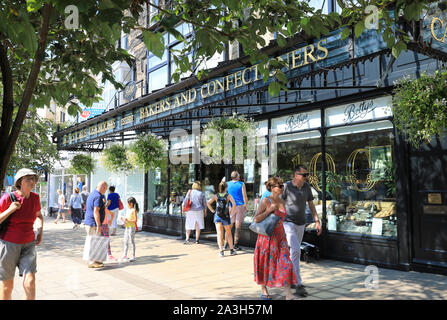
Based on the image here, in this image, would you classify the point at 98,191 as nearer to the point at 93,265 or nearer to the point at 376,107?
the point at 93,265

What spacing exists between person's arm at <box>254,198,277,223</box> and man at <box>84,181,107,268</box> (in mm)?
3744

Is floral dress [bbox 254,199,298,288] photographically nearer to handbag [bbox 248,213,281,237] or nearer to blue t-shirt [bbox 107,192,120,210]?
handbag [bbox 248,213,281,237]

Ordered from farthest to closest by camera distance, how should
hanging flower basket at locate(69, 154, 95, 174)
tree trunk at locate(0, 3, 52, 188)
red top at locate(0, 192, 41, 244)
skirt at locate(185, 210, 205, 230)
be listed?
hanging flower basket at locate(69, 154, 95, 174) < skirt at locate(185, 210, 205, 230) < red top at locate(0, 192, 41, 244) < tree trunk at locate(0, 3, 52, 188)

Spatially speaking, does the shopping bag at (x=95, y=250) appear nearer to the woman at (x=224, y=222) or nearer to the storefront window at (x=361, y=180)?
the woman at (x=224, y=222)

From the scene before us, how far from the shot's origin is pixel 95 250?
7.32 m

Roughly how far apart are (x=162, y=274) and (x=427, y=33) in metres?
5.80

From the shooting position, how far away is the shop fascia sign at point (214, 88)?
5.84 metres

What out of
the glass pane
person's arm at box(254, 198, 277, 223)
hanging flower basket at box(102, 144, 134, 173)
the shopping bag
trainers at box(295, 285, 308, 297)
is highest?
the glass pane

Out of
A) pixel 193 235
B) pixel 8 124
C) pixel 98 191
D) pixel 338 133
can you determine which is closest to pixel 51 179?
pixel 193 235

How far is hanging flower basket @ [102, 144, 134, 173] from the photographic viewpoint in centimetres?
1277

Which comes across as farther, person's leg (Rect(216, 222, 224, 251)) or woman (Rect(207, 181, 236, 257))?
woman (Rect(207, 181, 236, 257))

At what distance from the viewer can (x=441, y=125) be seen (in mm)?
4879

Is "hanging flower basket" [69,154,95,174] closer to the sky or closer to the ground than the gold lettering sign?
closer to the sky

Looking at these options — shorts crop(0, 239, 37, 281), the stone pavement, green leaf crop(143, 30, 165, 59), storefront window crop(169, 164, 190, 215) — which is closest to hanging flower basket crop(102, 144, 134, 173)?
storefront window crop(169, 164, 190, 215)
